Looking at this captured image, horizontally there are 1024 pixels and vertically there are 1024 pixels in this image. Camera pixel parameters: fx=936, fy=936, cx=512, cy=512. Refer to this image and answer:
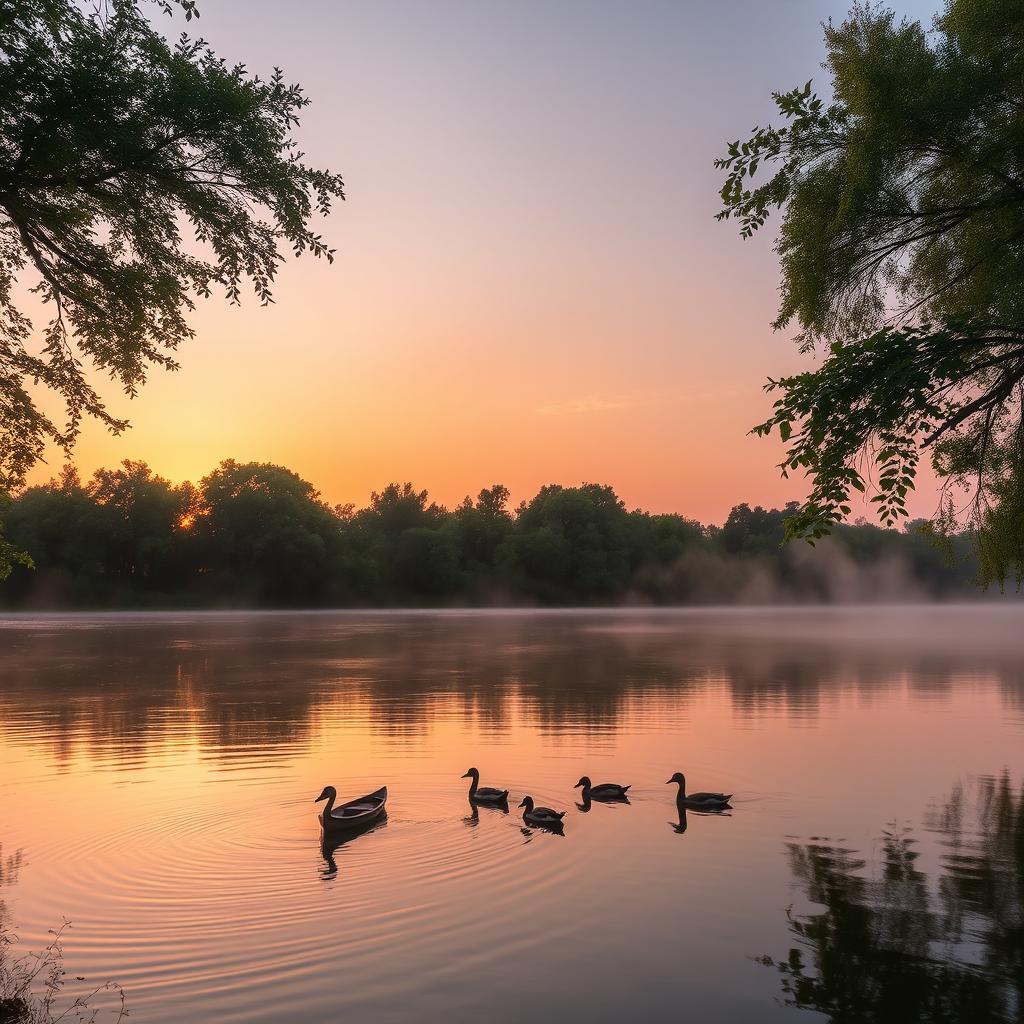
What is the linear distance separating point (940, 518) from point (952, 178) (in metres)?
6.76

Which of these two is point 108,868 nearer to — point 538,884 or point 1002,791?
point 538,884

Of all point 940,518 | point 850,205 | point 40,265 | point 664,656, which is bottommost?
point 664,656

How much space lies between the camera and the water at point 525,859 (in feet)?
33.2

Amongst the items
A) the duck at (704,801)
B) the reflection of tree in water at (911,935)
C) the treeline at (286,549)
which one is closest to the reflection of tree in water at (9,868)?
the reflection of tree in water at (911,935)

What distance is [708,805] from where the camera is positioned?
18453 mm

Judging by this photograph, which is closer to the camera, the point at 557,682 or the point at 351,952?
the point at 351,952

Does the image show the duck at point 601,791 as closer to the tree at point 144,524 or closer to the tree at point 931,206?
the tree at point 931,206

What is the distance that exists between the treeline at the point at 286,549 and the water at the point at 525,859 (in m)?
114

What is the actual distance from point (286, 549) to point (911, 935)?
151m

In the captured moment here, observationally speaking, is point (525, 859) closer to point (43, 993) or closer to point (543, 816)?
point (543, 816)

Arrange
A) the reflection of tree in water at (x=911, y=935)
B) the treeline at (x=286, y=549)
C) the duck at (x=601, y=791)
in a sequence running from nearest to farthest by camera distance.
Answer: the reflection of tree in water at (x=911, y=935), the duck at (x=601, y=791), the treeline at (x=286, y=549)

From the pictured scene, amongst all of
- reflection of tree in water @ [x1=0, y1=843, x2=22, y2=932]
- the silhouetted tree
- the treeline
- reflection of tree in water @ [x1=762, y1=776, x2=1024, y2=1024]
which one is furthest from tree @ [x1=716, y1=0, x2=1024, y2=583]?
the silhouetted tree

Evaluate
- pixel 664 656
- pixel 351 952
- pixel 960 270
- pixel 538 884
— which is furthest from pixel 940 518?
pixel 664 656

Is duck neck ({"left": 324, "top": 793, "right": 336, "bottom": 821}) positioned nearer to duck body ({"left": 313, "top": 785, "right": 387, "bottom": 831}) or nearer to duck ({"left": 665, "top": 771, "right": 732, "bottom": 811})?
duck body ({"left": 313, "top": 785, "right": 387, "bottom": 831})
